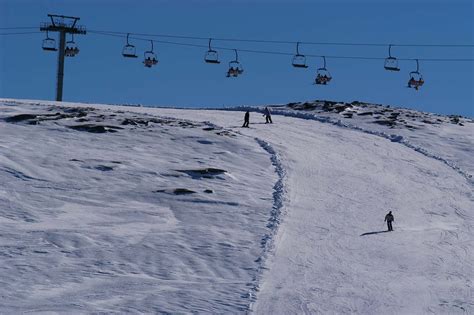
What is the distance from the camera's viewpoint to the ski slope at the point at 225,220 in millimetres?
22516

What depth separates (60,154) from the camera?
1495 inches

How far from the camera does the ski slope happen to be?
886 inches

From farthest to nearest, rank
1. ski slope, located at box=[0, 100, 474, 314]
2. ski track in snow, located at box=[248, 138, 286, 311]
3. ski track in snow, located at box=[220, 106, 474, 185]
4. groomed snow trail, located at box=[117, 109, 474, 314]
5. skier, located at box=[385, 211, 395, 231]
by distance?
1. ski track in snow, located at box=[220, 106, 474, 185]
2. skier, located at box=[385, 211, 395, 231]
3. ski track in snow, located at box=[248, 138, 286, 311]
4. groomed snow trail, located at box=[117, 109, 474, 314]
5. ski slope, located at box=[0, 100, 474, 314]

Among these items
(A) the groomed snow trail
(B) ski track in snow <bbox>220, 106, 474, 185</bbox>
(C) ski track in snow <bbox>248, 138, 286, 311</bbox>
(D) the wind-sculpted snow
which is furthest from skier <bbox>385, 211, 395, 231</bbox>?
(B) ski track in snow <bbox>220, 106, 474, 185</bbox>

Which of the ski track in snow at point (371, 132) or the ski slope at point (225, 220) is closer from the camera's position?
the ski slope at point (225, 220)

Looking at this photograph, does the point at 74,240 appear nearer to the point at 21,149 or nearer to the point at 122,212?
the point at 122,212

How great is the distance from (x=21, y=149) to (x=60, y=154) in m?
1.44

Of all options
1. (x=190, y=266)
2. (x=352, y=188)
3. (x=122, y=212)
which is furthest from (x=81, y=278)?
(x=352, y=188)

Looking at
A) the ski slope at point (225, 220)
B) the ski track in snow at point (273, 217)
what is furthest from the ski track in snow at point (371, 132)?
the ski track in snow at point (273, 217)

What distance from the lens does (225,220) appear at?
29.5m

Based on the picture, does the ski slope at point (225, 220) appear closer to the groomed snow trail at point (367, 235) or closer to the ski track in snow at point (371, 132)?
the groomed snow trail at point (367, 235)

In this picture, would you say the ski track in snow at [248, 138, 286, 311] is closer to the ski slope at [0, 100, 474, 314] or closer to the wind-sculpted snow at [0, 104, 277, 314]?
the ski slope at [0, 100, 474, 314]

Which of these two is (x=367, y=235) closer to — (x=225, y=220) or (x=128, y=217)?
(x=225, y=220)

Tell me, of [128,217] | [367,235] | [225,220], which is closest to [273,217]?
[225,220]
